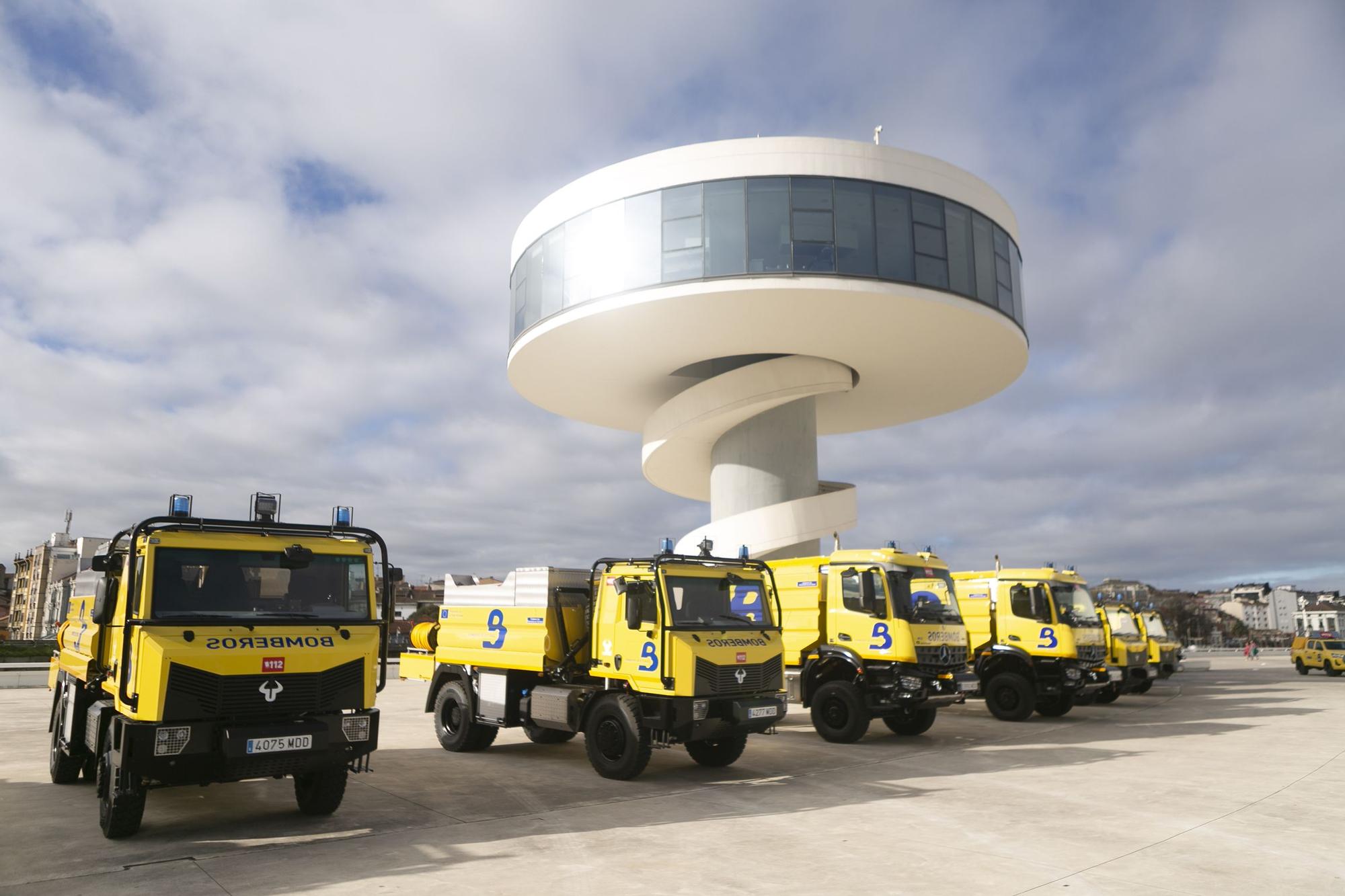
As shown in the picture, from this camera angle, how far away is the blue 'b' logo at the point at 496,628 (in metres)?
12.1

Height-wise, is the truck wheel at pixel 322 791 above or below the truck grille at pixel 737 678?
below

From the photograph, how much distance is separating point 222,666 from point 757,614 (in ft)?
20.3

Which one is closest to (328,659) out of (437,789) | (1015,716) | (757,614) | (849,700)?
(437,789)

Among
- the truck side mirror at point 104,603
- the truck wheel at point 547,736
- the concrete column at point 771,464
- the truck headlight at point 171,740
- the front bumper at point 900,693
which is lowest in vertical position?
the truck wheel at point 547,736

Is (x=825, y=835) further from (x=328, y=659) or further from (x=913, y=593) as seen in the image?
(x=913, y=593)

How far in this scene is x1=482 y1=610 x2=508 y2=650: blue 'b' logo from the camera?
12055 mm

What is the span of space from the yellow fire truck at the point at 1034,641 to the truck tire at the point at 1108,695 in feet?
9.69

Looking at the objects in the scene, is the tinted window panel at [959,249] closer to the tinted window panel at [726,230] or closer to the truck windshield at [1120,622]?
the tinted window panel at [726,230]

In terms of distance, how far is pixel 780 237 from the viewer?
21359 mm

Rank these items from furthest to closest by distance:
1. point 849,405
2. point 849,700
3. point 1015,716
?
point 849,405, point 1015,716, point 849,700

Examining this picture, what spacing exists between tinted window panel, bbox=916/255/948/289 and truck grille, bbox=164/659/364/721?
56.8 ft

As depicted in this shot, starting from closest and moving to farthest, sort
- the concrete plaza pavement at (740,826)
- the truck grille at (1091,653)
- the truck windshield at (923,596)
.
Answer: the concrete plaza pavement at (740,826) < the truck windshield at (923,596) < the truck grille at (1091,653)

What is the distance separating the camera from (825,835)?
780 cm

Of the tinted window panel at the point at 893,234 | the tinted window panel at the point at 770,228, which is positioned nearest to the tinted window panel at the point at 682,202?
the tinted window panel at the point at 770,228
